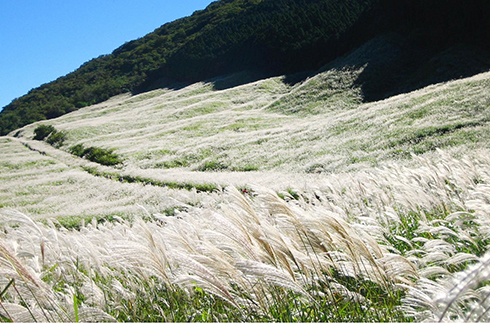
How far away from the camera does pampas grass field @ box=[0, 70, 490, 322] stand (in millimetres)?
2141

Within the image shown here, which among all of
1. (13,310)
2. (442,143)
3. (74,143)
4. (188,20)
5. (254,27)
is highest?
(188,20)

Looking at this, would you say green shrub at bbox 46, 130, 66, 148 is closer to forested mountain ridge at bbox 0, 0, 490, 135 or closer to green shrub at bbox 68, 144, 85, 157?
green shrub at bbox 68, 144, 85, 157

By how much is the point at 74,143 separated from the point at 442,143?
44383mm

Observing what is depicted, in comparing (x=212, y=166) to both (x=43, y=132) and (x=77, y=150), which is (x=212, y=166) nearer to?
(x=77, y=150)

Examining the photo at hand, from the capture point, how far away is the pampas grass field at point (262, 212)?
84.3 inches

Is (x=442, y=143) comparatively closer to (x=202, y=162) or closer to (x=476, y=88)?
(x=476, y=88)

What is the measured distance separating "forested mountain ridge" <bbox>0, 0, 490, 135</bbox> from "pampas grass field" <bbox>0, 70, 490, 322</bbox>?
9.66m

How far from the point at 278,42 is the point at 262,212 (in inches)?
2537

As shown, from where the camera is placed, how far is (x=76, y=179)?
26344 mm

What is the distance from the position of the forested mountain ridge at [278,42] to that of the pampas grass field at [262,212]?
966 cm

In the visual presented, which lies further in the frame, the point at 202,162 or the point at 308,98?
the point at 308,98

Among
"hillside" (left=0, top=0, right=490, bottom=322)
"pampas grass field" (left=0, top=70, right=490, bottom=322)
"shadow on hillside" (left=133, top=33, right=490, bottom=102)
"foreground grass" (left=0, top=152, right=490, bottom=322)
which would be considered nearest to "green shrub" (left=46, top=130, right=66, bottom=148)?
"hillside" (left=0, top=0, right=490, bottom=322)

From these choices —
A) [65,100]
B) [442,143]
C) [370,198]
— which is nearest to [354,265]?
[370,198]

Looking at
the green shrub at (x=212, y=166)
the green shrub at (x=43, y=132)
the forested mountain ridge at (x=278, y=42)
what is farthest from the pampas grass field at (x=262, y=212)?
the forested mountain ridge at (x=278, y=42)
